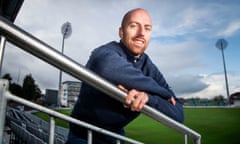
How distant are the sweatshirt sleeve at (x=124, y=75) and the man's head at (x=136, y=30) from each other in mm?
243

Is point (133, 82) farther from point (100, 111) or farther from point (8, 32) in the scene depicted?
point (8, 32)

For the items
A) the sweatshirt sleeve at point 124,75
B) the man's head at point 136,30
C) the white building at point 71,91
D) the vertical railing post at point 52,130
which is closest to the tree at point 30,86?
the white building at point 71,91

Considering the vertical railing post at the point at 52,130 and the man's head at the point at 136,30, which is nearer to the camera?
the vertical railing post at the point at 52,130

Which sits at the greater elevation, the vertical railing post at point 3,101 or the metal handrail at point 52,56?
the metal handrail at point 52,56

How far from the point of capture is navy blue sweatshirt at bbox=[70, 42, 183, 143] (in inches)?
28.4

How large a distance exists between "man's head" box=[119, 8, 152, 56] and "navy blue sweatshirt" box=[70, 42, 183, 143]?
0.38 feet

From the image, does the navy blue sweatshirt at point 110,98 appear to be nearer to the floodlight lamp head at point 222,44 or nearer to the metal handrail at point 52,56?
the metal handrail at point 52,56

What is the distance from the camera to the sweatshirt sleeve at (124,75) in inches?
28.0

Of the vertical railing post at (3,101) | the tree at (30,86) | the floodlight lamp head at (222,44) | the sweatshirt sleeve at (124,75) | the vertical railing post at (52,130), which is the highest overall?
the floodlight lamp head at (222,44)

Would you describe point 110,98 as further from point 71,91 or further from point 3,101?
point 71,91

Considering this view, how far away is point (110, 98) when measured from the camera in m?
0.78

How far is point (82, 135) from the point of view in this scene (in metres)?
0.83

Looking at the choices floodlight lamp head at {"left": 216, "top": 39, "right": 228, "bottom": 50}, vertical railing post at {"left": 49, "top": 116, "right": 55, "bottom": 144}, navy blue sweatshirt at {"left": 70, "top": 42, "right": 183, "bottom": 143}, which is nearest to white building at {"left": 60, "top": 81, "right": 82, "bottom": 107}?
navy blue sweatshirt at {"left": 70, "top": 42, "right": 183, "bottom": 143}

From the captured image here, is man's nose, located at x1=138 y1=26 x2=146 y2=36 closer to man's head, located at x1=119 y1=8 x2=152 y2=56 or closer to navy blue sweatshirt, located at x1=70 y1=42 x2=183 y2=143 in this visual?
man's head, located at x1=119 y1=8 x2=152 y2=56
